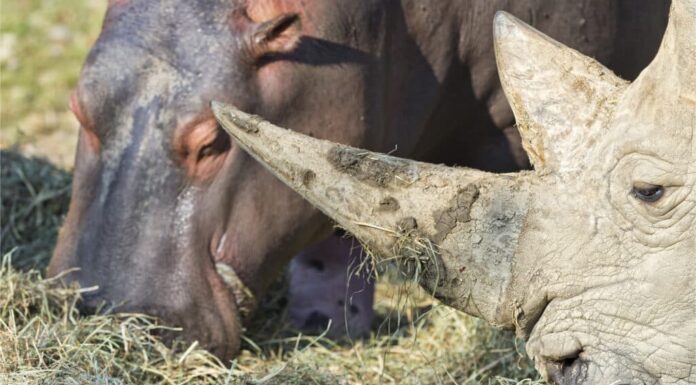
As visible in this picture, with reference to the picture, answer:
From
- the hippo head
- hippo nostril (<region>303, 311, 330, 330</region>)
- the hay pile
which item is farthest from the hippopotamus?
hippo nostril (<region>303, 311, 330, 330</region>)

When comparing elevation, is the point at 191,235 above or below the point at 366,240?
below

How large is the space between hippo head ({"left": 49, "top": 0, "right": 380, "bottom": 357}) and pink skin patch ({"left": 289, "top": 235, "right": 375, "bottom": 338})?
0.75 metres

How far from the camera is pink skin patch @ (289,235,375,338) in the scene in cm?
541

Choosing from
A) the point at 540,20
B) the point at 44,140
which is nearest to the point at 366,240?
the point at 540,20

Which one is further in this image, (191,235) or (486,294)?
(191,235)

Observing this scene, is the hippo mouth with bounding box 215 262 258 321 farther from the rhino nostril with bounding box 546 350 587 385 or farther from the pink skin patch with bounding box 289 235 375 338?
the rhino nostril with bounding box 546 350 587 385

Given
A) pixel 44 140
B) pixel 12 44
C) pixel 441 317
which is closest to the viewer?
pixel 441 317

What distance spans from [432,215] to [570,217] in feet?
1.22

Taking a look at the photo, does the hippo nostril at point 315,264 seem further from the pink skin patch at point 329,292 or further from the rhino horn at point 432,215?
the rhino horn at point 432,215

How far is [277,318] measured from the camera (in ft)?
17.7

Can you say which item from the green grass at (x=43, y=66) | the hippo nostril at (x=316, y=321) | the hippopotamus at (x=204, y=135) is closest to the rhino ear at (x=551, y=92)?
the hippopotamus at (x=204, y=135)

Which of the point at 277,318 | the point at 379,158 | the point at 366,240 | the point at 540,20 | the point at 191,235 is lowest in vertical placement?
the point at 277,318

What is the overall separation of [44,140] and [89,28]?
1901 millimetres

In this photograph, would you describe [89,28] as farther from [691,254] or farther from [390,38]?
[691,254]
